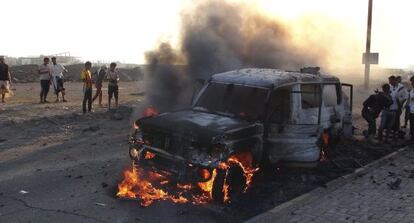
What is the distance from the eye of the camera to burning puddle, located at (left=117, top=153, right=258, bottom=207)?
6645 mm

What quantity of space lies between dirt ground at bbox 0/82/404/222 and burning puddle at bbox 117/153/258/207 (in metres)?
0.18

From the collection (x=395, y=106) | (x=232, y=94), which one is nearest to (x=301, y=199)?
(x=232, y=94)

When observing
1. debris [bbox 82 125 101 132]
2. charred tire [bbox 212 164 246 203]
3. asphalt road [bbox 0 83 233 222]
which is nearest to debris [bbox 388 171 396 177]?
charred tire [bbox 212 164 246 203]

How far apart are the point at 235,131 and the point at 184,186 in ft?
3.59

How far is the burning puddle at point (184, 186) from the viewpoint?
21.8ft

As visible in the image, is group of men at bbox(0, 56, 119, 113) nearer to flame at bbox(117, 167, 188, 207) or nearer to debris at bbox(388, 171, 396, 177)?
flame at bbox(117, 167, 188, 207)

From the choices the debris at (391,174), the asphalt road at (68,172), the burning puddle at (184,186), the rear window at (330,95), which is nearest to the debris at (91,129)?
the asphalt road at (68,172)

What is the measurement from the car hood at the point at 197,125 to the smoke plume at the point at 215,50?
253 inches

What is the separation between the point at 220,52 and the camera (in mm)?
15688

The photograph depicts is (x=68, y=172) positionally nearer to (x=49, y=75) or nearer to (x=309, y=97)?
(x=309, y=97)

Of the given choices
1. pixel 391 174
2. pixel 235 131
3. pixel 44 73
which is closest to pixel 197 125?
pixel 235 131

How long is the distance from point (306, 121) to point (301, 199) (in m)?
1.91

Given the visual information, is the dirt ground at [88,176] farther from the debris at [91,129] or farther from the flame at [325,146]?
the flame at [325,146]

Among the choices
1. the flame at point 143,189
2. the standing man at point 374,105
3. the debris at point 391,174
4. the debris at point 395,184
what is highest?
the standing man at point 374,105
